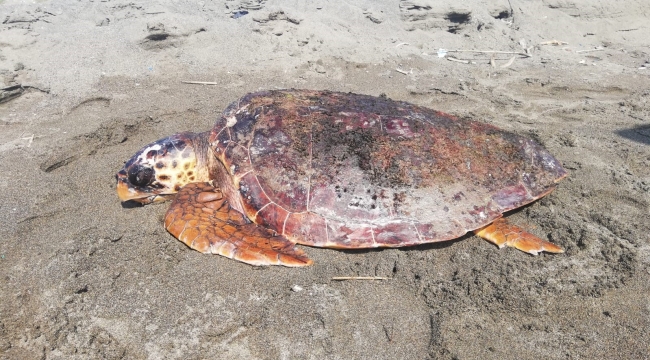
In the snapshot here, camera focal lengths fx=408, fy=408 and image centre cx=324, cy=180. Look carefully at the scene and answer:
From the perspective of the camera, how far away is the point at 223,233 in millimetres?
2232

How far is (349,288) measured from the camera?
2012mm

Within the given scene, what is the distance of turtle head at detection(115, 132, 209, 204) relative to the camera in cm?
255

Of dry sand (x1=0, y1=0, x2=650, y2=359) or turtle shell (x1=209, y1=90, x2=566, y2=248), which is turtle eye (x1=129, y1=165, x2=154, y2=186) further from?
turtle shell (x1=209, y1=90, x2=566, y2=248)

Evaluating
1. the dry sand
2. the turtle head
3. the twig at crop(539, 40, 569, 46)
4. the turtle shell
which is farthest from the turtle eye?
the twig at crop(539, 40, 569, 46)

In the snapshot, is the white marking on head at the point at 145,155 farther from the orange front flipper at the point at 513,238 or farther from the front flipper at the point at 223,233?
the orange front flipper at the point at 513,238

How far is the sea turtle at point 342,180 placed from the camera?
2172 mm

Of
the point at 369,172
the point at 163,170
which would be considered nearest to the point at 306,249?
the point at 369,172

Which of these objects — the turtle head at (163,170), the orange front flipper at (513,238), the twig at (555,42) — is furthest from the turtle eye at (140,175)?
the twig at (555,42)

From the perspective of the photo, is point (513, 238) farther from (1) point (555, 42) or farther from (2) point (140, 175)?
(1) point (555, 42)

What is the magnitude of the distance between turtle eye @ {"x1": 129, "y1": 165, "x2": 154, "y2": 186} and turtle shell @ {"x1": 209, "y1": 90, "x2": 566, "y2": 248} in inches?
18.9

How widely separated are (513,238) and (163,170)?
2140mm

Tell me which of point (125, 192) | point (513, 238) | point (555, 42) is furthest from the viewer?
point (555, 42)

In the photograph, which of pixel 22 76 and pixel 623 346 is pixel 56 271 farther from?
pixel 22 76

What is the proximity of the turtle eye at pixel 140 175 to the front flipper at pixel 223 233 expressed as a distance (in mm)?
248
